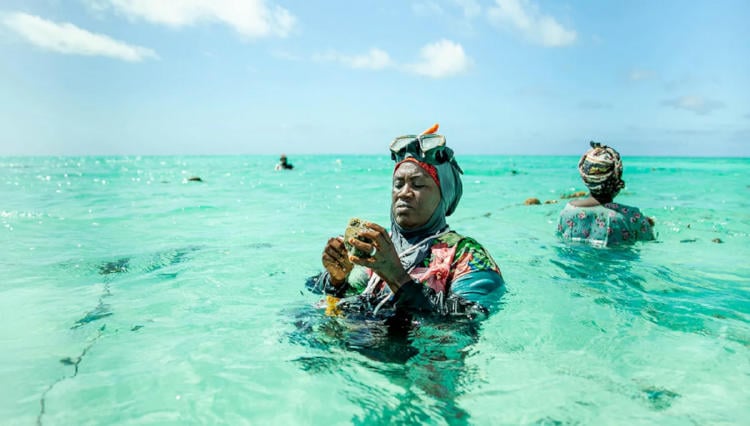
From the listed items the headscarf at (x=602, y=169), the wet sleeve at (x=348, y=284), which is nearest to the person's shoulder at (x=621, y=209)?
the headscarf at (x=602, y=169)

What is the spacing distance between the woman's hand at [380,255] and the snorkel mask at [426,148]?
95 cm

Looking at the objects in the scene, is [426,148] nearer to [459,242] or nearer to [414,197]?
[414,197]

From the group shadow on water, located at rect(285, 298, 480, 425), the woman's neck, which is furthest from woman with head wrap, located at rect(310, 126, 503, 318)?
the woman's neck

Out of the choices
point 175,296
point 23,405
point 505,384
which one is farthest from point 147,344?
point 505,384

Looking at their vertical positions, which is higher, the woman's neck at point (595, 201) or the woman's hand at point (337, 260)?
the woman's neck at point (595, 201)

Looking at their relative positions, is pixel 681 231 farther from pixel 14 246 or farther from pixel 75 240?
pixel 14 246

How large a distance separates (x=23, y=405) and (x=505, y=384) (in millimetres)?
2721

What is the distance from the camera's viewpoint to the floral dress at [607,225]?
6.93m

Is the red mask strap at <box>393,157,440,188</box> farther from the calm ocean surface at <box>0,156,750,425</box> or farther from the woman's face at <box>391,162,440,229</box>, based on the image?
the calm ocean surface at <box>0,156,750,425</box>

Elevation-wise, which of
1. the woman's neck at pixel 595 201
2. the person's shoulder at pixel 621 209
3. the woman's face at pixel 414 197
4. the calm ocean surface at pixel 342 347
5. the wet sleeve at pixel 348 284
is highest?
the woman's face at pixel 414 197

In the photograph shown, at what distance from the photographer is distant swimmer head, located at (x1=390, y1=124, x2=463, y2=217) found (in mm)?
3425

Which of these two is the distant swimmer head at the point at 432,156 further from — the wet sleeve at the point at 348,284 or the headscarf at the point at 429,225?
the wet sleeve at the point at 348,284

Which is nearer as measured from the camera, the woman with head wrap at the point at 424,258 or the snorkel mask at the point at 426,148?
the woman with head wrap at the point at 424,258

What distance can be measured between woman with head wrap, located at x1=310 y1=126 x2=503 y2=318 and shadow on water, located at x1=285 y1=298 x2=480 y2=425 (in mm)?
142
